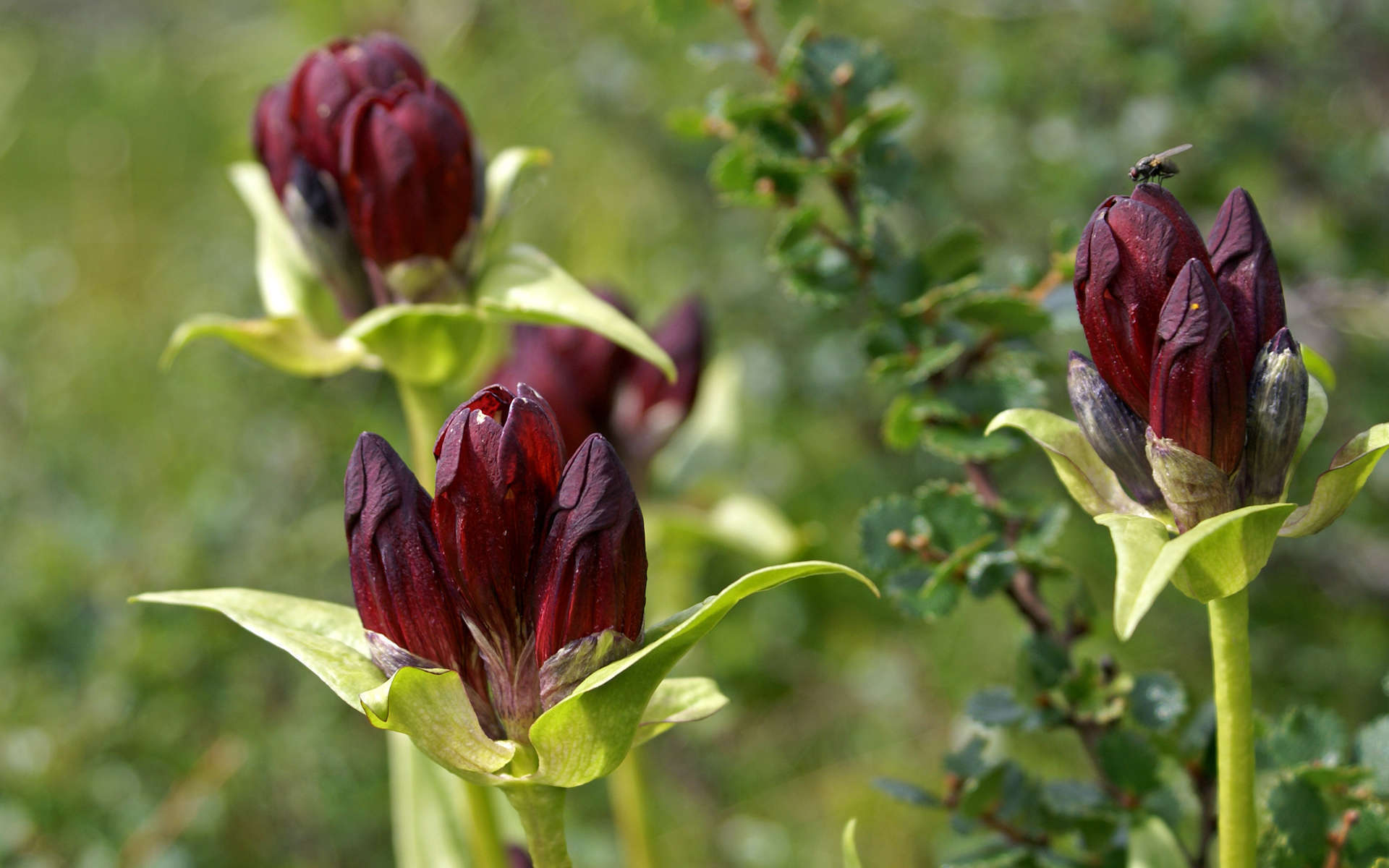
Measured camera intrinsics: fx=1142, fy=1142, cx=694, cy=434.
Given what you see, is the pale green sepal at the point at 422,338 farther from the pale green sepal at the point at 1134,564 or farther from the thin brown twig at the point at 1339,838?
the thin brown twig at the point at 1339,838

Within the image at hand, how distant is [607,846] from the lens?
1.40 metres

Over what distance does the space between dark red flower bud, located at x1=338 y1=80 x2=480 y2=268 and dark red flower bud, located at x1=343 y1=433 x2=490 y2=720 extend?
0.26 metres

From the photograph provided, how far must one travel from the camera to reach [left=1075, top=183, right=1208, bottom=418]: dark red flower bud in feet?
1.66

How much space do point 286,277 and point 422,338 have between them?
0.16 m

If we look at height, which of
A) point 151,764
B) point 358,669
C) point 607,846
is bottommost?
point 607,846

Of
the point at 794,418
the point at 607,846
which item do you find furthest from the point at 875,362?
the point at 794,418

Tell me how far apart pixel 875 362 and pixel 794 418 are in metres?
1.30

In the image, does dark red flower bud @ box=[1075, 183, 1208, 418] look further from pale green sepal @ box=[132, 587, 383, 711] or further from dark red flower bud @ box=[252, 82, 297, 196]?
dark red flower bud @ box=[252, 82, 297, 196]

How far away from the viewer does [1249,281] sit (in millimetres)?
516

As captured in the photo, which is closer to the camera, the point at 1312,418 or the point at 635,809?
the point at 1312,418

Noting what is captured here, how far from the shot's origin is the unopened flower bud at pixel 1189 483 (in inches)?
19.6

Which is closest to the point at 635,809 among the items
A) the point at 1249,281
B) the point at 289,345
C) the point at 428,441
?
the point at 428,441

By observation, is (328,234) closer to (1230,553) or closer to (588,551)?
(588,551)

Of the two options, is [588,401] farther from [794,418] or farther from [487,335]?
[794,418]
